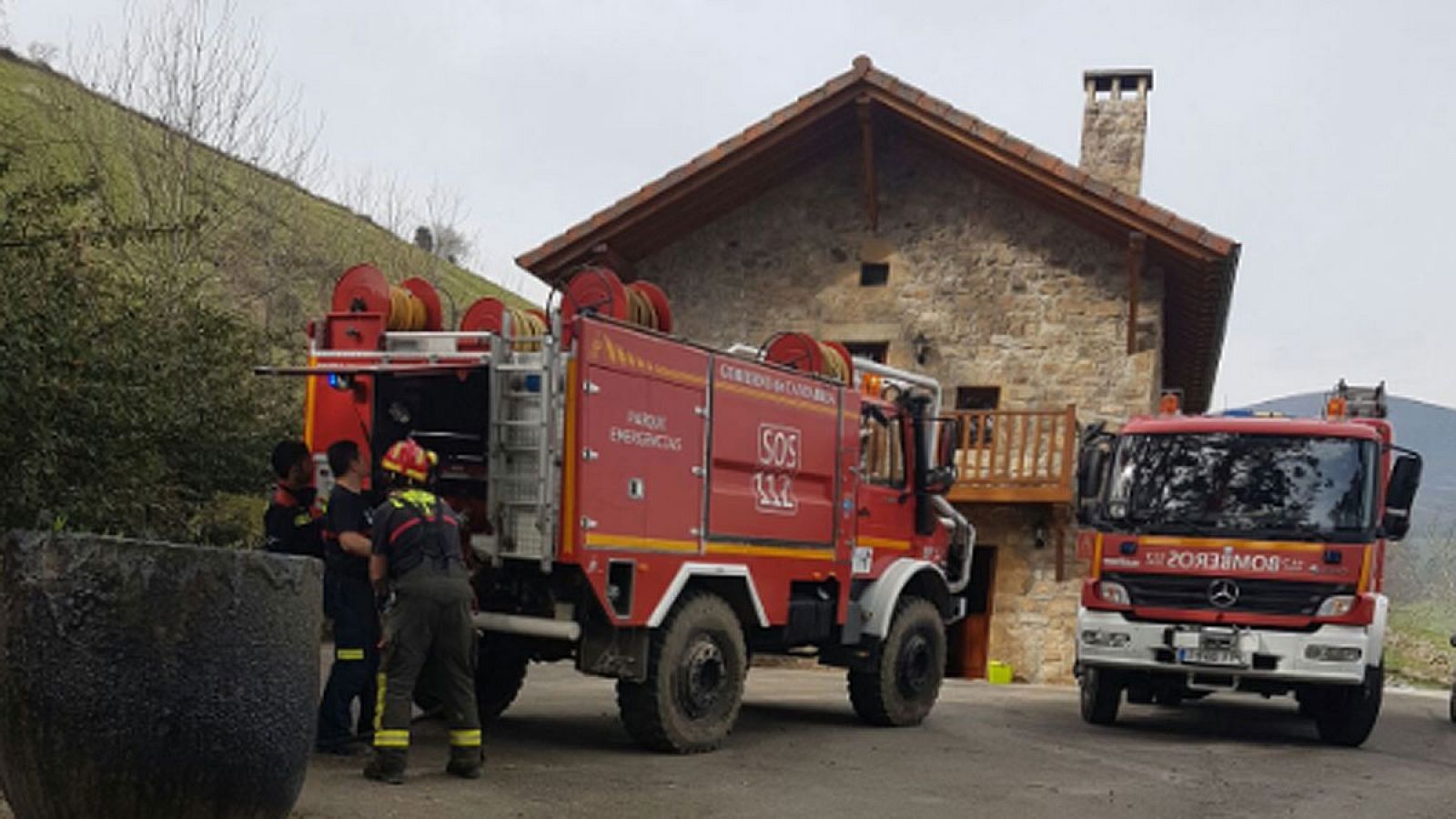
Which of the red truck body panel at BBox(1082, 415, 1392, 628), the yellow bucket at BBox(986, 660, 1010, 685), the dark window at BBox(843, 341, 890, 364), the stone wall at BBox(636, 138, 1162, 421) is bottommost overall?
the yellow bucket at BBox(986, 660, 1010, 685)

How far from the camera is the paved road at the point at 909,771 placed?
680cm

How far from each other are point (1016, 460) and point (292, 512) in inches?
445

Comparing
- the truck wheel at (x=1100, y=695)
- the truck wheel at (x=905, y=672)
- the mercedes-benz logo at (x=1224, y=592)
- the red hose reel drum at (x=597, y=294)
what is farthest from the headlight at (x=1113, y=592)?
the red hose reel drum at (x=597, y=294)

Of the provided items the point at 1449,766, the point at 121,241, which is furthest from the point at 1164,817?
the point at 121,241

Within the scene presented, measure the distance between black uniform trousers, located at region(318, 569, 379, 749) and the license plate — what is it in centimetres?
588

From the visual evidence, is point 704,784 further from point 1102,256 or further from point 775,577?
point 1102,256

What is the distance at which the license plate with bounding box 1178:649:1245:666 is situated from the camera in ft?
33.8

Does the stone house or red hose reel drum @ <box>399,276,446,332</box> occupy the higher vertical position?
the stone house

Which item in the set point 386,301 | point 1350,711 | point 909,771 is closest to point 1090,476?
point 1350,711

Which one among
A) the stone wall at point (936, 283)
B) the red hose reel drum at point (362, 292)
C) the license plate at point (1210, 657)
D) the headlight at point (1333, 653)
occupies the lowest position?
the license plate at point (1210, 657)

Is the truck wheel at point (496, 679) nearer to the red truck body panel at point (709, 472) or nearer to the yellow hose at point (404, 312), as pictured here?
the red truck body panel at point (709, 472)

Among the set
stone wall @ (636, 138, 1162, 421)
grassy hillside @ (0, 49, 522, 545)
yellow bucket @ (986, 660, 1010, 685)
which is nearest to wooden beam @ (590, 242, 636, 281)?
stone wall @ (636, 138, 1162, 421)

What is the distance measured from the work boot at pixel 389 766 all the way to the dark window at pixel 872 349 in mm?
13153

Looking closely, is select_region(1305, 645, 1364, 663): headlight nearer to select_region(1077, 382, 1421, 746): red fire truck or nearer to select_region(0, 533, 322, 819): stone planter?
select_region(1077, 382, 1421, 746): red fire truck
